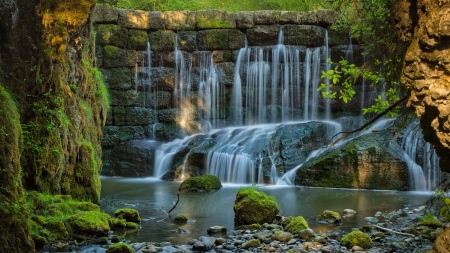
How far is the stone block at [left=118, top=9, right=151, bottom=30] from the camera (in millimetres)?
21672

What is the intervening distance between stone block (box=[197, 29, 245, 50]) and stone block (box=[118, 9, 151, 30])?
235 cm

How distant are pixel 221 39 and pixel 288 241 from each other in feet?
49.6

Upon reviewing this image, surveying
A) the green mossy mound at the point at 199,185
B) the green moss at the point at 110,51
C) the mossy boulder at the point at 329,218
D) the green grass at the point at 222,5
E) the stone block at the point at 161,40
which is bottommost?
the green mossy mound at the point at 199,185

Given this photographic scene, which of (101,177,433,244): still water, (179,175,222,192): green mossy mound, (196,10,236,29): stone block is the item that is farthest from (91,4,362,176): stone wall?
(179,175,222,192): green mossy mound

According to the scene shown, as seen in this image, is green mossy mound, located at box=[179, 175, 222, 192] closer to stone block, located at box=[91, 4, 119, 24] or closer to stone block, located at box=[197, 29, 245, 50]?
stone block, located at box=[197, 29, 245, 50]

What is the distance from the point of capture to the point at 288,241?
807 cm

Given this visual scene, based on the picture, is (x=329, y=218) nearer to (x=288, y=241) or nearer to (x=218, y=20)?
(x=288, y=241)

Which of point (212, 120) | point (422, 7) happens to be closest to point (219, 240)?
point (422, 7)

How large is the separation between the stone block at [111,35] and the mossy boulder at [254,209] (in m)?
13.5

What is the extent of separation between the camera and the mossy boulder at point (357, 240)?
7582mm

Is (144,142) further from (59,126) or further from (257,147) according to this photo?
(59,126)

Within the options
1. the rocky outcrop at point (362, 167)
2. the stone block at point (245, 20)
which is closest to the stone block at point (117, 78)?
the stone block at point (245, 20)

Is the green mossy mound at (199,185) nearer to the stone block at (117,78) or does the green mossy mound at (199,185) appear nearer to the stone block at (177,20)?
the stone block at (117,78)

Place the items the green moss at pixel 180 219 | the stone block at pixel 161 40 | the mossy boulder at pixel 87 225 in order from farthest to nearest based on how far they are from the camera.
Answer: the stone block at pixel 161 40 < the green moss at pixel 180 219 < the mossy boulder at pixel 87 225
